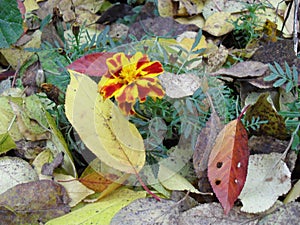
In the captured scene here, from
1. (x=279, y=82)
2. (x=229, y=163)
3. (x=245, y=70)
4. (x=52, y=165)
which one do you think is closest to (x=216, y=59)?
(x=245, y=70)

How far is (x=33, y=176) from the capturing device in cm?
90

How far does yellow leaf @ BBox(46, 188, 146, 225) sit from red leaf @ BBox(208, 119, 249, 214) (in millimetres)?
127

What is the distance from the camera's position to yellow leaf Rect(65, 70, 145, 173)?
2.72 ft

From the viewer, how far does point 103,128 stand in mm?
837

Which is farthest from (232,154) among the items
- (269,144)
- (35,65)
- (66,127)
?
(35,65)

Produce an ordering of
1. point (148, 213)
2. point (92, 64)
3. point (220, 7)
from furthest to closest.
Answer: point (220, 7)
point (92, 64)
point (148, 213)

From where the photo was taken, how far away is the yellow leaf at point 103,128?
0.83 metres

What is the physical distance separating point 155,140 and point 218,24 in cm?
42

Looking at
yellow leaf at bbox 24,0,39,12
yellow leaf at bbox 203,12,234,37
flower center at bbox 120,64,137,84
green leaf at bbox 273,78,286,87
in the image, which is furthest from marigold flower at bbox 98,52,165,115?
yellow leaf at bbox 24,0,39,12

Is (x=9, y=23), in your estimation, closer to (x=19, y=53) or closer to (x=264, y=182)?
(x=19, y=53)

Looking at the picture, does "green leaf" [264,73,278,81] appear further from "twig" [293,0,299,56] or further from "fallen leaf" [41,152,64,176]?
"fallen leaf" [41,152,64,176]

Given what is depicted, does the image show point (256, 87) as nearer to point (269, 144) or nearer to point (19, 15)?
point (269, 144)

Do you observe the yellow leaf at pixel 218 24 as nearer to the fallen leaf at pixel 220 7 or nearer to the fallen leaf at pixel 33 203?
the fallen leaf at pixel 220 7

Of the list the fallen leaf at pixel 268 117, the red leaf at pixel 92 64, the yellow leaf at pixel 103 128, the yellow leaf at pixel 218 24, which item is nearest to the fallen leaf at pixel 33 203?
the yellow leaf at pixel 103 128
